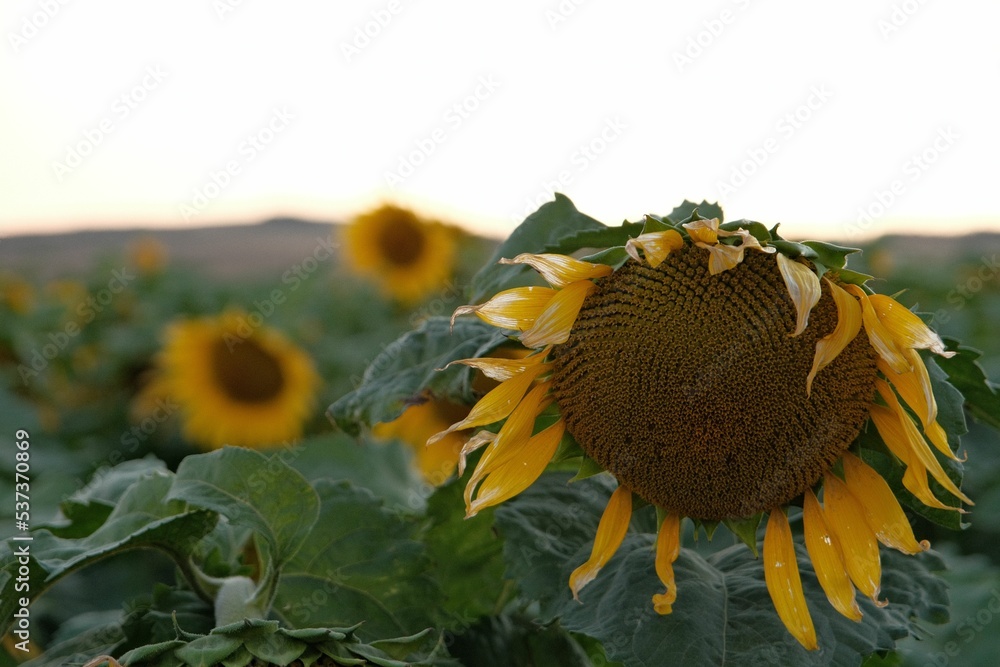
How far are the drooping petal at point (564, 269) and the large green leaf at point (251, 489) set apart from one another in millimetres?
368

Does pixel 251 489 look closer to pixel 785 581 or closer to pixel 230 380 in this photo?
pixel 785 581

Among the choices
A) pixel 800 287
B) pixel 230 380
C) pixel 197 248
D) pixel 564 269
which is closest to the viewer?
pixel 800 287

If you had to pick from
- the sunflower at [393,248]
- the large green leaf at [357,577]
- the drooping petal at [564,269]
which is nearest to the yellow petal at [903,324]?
the drooping petal at [564,269]

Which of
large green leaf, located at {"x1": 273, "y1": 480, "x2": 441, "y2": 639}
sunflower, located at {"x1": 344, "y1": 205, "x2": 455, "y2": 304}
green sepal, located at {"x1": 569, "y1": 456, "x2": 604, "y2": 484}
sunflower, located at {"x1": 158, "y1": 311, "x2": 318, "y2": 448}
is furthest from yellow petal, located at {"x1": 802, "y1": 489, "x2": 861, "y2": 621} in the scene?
sunflower, located at {"x1": 344, "y1": 205, "x2": 455, "y2": 304}

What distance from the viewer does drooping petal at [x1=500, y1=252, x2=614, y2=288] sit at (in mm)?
1045

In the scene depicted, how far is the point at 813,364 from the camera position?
0.96 meters

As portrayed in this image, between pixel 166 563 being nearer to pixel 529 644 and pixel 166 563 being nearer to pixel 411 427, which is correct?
pixel 411 427

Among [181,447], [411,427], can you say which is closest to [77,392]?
[181,447]

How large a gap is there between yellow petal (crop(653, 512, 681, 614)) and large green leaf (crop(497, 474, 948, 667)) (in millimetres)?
17

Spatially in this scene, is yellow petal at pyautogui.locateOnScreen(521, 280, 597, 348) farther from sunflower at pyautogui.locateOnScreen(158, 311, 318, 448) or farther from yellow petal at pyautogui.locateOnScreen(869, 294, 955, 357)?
sunflower at pyautogui.locateOnScreen(158, 311, 318, 448)

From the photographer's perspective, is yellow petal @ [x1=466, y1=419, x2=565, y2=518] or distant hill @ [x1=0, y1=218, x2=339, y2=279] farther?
distant hill @ [x1=0, y1=218, x2=339, y2=279]

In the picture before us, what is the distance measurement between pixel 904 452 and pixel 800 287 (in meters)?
0.24

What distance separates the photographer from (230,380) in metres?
3.69

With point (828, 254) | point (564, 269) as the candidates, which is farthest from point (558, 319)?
point (828, 254)
